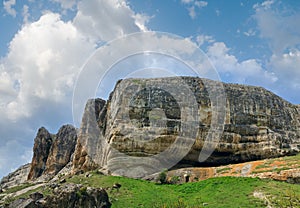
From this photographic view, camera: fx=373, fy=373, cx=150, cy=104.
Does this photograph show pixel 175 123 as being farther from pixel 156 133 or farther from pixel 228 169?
pixel 228 169

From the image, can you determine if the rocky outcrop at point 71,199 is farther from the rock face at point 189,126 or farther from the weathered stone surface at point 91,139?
the weathered stone surface at point 91,139

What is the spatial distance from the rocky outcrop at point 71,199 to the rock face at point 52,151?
60611mm

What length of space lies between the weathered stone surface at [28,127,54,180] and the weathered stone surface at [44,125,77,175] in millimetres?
3709

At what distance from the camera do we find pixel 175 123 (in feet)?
194

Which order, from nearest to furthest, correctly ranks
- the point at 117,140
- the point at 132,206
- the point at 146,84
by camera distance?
the point at 132,206
the point at 117,140
the point at 146,84

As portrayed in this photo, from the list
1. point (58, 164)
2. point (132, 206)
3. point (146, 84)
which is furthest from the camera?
point (58, 164)

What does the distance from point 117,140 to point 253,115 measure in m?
24.1

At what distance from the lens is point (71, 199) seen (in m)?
38.1

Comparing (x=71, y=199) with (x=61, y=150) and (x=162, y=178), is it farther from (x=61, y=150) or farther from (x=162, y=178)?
(x=61, y=150)

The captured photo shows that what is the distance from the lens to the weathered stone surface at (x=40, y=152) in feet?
342

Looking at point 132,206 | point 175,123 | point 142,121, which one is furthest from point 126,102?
point 132,206

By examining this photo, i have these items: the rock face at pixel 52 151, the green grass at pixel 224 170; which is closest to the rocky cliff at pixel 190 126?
the green grass at pixel 224 170

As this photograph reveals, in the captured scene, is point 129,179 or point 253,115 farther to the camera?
point 253,115

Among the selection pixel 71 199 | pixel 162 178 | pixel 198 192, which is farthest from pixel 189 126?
pixel 71 199
